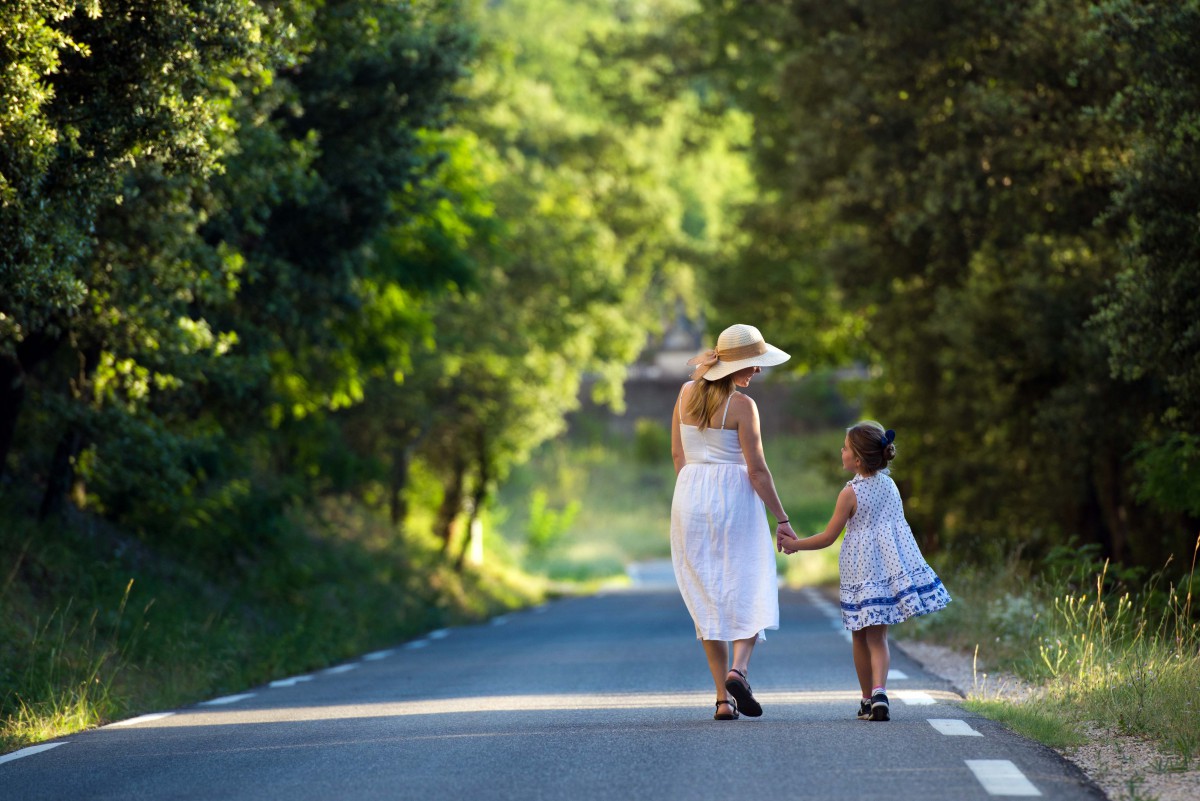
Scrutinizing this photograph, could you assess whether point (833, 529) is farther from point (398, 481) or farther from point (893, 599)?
point (398, 481)

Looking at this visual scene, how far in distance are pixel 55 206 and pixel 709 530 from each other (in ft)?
15.2

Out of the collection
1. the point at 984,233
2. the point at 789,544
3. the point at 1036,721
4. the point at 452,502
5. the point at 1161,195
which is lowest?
the point at 1036,721

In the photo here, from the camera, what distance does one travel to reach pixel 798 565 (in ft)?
150

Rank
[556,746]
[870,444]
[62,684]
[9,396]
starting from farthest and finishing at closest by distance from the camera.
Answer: [9,396] → [62,684] → [870,444] → [556,746]

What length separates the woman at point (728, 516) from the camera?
30.7 feet

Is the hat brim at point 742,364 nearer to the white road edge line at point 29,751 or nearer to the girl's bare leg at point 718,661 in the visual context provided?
the girl's bare leg at point 718,661

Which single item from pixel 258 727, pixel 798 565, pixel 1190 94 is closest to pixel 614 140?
pixel 798 565

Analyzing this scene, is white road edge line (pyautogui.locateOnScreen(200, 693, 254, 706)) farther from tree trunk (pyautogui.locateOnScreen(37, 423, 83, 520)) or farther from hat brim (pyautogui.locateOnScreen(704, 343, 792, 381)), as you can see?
hat brim (pyautogui.locateOnScreen(704, 343, 792, 381))

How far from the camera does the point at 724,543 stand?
9.41m

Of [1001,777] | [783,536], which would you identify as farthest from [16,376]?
[1001,777]

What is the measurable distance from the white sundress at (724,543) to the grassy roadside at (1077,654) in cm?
151

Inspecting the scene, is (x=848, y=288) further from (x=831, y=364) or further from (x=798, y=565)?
(x=798, y=565)

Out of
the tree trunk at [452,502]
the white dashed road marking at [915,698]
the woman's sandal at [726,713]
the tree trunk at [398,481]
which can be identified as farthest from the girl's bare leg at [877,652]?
the tree trunk at [452,502]

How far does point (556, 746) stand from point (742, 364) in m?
2.27
